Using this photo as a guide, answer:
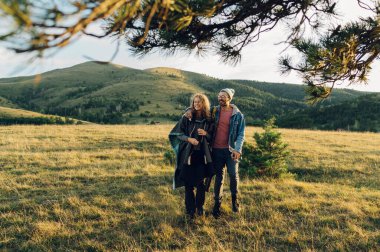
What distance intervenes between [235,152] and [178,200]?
229 centimetres

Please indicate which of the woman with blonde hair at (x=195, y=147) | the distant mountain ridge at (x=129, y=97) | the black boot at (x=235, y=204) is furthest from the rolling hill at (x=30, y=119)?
the woman with blonde hair at (x=195, y=147)

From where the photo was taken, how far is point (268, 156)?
34.0 ft

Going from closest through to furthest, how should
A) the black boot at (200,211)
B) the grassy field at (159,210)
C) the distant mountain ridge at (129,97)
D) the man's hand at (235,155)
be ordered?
the grassy field at (159,210)
the man's hand at (235,155)
the black boot at (200,211)
the distant mountain ridge at (129,97)

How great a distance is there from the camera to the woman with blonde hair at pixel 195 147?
6250 mm

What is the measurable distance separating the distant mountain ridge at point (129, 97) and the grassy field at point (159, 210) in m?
33.7

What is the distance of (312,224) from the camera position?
646 centimetres

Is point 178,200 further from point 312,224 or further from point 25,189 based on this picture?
point 25,189

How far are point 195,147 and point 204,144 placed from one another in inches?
6.8

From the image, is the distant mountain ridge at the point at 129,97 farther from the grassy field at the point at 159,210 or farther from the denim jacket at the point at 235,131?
the denim jacket at the point at 235,131

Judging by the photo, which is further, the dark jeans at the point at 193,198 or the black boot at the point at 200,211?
the black boot at the point at 200,211

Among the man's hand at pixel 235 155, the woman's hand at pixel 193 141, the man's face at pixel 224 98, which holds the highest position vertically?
the man's face at pixel 224 98

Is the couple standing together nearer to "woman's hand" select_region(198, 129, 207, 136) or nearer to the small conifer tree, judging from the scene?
"woman's hand" select_region(198, 129, 207, 136)

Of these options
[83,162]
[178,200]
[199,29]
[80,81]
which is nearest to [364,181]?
[178,200]

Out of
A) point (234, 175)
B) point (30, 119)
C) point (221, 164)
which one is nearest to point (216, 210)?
point (234, 175)
